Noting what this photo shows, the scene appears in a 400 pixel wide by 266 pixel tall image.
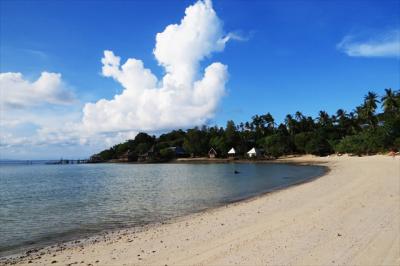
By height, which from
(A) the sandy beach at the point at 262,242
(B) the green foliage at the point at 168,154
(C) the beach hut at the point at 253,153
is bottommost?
(A) the sandy beach at the point at 262,242

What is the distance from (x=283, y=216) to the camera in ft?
51.3

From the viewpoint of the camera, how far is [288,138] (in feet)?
377

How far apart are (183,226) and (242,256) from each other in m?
6.02

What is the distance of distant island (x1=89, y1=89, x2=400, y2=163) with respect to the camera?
82500 mm

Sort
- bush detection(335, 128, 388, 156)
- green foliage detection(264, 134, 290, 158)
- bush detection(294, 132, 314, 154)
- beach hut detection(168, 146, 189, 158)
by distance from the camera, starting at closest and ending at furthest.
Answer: bush detection(335, 128, 388, 156) → bush detection(294, 132, 314, 154) → green foliage detection(264, 134, 290, 158) → beach hut detection(168, 146, 189, 158)


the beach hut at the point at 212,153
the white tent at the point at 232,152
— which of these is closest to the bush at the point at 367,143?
→ the white tent at the point at 232,152

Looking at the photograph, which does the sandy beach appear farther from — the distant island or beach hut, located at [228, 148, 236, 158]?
beach hut, located at [228, 148, 236, 158]

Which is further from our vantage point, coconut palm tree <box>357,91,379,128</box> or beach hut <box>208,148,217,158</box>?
beach hut <box>208,148,217,158</box>

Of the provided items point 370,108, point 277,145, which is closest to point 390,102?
point 370,108

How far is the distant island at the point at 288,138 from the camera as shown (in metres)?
82.5

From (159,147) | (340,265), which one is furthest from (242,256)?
(159,147)

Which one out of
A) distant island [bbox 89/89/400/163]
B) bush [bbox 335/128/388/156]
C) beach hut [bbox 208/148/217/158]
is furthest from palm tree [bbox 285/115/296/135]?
bush [bbox 335/128/388/156]

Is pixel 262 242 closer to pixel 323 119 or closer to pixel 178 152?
pixel 323 119

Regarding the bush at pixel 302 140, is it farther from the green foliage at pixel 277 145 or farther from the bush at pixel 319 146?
the green foliage at pixel 277 145
